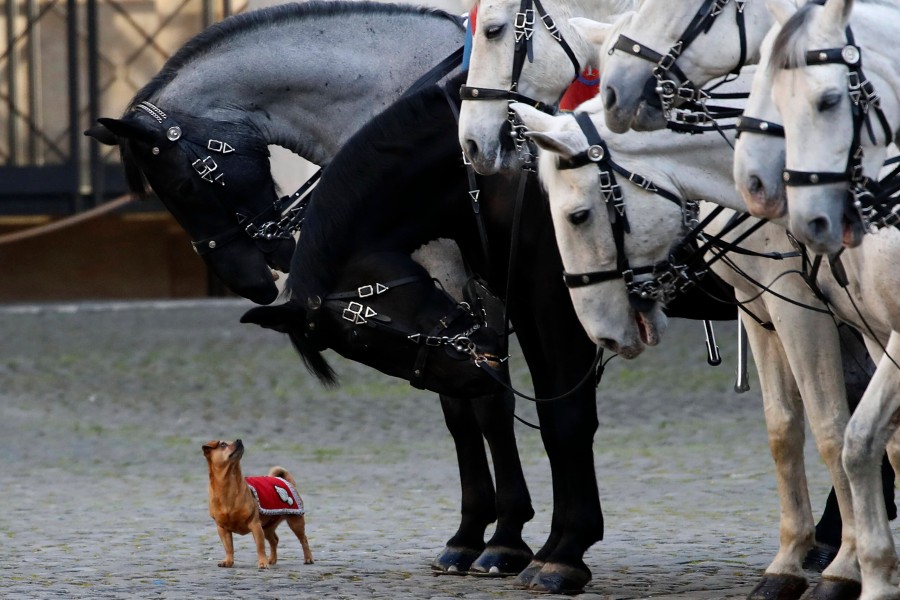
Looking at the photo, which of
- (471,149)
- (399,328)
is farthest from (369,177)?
(399,328)

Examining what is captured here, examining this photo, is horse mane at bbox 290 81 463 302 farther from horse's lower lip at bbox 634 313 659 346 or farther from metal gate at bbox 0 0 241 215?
metal gate at bbox 0 0 241 215

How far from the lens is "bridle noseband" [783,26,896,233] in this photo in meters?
4.02

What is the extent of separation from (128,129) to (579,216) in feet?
7.00

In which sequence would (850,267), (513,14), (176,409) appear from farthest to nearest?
(176,409) → (513,14) → (850,267)

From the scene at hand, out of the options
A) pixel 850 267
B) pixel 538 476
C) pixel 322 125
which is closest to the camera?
pixel 850 267

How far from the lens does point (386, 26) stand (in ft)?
22.5

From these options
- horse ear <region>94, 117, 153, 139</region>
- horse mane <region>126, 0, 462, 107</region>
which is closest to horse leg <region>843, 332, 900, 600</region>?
horse mane <region>126, 0, 462, 107</region>

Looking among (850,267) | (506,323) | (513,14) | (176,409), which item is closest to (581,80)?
(513,14)

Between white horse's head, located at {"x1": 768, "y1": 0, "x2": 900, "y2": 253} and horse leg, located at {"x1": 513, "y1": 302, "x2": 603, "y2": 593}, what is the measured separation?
5.71 ft

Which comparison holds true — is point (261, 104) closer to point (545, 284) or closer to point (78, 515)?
point (545, 284)

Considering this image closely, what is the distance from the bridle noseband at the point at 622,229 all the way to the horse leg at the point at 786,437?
0.87 metres

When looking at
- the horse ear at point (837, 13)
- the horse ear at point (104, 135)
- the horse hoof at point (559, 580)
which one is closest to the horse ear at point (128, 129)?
the horse ear at point (104, 135)

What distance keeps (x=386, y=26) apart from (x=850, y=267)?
8.63ft

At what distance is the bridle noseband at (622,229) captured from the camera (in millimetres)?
5031
